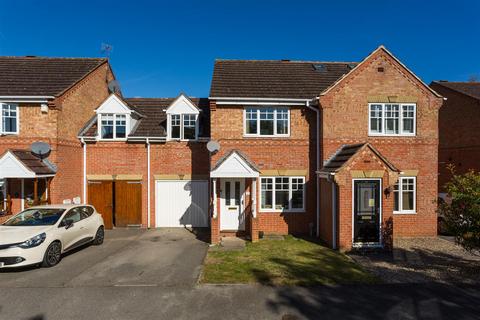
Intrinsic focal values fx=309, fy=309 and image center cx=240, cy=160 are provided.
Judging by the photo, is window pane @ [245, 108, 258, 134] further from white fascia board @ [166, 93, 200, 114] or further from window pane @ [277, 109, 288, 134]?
white fascia board @ [166, 93, 200, 114]

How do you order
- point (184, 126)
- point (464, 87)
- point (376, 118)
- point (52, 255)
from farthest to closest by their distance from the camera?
point (464, 87), point (184, 126), point (376, 118), point (52, 255)

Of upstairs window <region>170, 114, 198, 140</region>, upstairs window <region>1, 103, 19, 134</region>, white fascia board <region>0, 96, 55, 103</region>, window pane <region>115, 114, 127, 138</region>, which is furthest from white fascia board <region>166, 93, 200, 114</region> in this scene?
upstairs window <region>1, 103, 19, 134</region>

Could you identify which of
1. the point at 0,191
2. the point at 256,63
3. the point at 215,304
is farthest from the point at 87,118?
the point at 215,304

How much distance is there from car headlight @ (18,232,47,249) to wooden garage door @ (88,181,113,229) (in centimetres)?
580

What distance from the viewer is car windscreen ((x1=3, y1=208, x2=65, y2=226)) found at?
9533mm

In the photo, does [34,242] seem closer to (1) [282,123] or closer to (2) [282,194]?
(2) [282,194]

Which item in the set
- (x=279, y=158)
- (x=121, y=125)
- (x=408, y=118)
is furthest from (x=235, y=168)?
(x=408, y=118)

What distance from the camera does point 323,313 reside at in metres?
6.27

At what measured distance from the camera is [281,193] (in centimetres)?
1346

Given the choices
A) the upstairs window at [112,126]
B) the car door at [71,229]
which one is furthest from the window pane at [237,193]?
the upstairs window at [112,126]

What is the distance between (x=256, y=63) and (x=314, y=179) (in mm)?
7352

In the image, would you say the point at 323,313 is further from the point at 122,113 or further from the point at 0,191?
the point at 0,191

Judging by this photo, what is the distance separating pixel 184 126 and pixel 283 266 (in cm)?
847

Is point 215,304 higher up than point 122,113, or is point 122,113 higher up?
point 122,113
